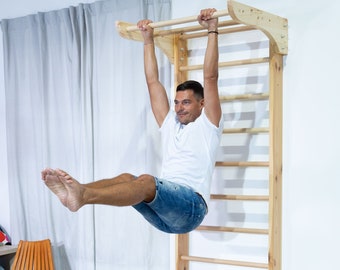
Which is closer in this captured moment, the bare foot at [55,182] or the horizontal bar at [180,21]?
the bare foot at [55,182]

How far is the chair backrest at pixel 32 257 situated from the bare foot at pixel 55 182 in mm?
1811

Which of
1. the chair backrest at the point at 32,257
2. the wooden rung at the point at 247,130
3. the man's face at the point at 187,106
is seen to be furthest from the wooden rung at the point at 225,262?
the chair backrest at the point at 32,257

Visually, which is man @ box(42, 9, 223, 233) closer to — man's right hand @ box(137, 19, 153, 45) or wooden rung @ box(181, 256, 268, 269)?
man's right hand @ box(137, 19, 153, 45)

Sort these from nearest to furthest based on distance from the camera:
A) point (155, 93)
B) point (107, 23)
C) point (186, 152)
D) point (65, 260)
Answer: point (186, 152) < point (155, 93) < point (107, 23) < point (65, 260)

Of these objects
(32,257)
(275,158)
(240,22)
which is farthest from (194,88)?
(32,257)

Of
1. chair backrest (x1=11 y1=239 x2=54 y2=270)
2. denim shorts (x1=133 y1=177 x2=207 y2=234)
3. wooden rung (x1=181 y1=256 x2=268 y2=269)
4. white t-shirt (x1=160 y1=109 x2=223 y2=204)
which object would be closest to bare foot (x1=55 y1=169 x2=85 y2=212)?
denim shorts (x1=133 y1=177 x2=207 y2=234)

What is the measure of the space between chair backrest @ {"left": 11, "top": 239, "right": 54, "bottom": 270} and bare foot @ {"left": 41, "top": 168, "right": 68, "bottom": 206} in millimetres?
1811

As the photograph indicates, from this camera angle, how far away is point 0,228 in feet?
12.8

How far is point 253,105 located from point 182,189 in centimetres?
87

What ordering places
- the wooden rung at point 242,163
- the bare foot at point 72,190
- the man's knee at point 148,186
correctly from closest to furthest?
the bare foot at point 72,190 → the man's knee at point 148,186 → the wooden rung at point 242,163

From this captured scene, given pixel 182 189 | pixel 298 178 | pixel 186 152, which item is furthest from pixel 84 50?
pixel 298 178

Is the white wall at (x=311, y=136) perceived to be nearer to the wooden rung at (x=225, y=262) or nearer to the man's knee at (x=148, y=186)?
the wooden rung at (x=225, y=262)

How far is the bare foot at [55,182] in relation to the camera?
6.10 ft

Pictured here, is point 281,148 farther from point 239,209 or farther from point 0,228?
point 0,228
